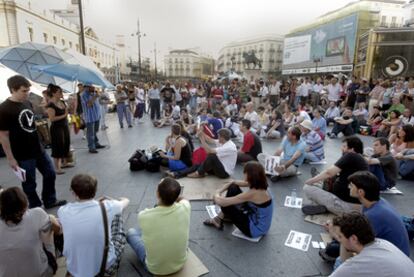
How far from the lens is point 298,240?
10.6 ft

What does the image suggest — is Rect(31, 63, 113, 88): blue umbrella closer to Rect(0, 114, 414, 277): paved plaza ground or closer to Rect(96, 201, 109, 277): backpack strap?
Rect(0, 114, 414, 277): paved plaza ground

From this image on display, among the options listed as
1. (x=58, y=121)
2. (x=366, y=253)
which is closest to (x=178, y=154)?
(x=58, y=121)

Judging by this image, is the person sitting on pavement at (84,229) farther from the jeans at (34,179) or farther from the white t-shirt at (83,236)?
the jeans at (34,179)

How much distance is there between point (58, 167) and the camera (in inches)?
213

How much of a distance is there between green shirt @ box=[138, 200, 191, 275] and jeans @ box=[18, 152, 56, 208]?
2.03 metres

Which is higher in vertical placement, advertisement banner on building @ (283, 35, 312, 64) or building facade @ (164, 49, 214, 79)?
building facade @ (164, 49, 214, 79)

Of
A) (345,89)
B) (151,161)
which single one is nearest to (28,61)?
(151,161)

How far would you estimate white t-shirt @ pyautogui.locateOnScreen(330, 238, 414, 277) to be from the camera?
162 centimetres

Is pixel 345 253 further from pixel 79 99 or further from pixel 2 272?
pixel 79 99

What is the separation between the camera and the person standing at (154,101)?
12408mm

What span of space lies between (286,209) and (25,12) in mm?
36859

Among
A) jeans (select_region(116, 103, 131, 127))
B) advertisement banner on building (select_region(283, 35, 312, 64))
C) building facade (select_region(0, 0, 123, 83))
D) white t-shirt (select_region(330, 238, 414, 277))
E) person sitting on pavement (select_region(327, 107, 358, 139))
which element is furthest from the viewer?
advertisement banner on building (select_region(283, 35, 312, 64))

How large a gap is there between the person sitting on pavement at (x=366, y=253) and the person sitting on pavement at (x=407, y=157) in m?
4.21

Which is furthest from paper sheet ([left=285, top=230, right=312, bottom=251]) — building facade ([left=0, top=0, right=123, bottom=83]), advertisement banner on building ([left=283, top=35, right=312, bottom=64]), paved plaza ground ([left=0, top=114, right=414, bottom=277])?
advertisement banner on building ([left=283, top=35, right=312, bottom=64])
